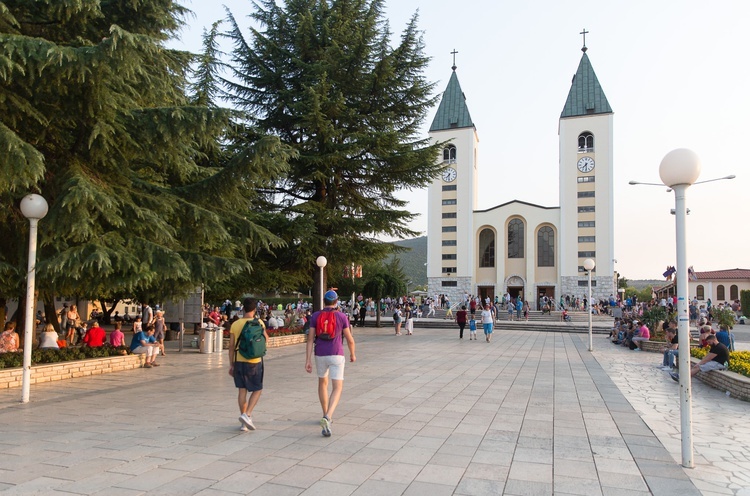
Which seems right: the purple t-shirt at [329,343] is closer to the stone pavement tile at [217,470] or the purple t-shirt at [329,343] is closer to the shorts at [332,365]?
the shorts at [332,365]

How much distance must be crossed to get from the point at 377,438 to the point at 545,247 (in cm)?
5636

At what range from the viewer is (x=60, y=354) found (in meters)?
10.9

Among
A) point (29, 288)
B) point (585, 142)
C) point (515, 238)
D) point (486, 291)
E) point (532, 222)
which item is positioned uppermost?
point (585, 142)

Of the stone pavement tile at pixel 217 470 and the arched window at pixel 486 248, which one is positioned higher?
the arched window at pixel 486 248

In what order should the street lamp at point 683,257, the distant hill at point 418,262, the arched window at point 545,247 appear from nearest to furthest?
the street lamp at point 683,257 < the arched window at point 545,247 < the distant hill at point 418,262

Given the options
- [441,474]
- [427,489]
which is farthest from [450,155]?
[427,489]

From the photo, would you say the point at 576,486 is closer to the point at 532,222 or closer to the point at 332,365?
the point at 332,365

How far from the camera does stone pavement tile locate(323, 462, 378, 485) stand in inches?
180

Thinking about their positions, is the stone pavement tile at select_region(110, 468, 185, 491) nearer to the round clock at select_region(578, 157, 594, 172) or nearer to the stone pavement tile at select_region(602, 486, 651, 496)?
the stone pavement tile at select_region(602, 486, 651, 496)

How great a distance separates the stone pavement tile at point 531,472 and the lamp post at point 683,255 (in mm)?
1377

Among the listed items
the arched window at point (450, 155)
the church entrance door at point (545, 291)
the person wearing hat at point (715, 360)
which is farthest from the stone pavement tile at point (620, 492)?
the arched window at point (450, 155)

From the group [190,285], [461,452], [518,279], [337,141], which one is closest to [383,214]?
[337,141]

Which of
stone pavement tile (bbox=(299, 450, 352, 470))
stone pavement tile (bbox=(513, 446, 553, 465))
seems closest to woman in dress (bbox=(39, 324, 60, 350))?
stone pavement tile (bbox=(299, 450, 352, 470))

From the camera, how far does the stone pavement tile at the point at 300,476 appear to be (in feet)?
14.7
